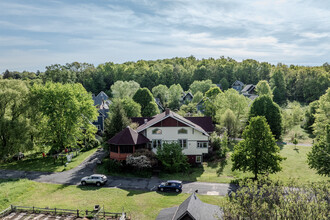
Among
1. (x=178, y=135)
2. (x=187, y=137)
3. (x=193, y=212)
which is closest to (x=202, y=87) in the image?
(x=187, y=137)

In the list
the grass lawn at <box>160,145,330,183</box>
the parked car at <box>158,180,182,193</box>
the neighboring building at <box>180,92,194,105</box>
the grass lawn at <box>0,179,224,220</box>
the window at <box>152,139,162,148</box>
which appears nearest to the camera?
the grass lawn at <box>0,179,224,220</box>

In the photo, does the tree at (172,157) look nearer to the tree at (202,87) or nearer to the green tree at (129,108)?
the green tree at (129,108)

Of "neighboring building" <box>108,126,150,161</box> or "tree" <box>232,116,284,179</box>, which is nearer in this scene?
"tree" <box>232,116,284,179</box>

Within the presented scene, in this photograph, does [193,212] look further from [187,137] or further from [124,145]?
[187,137]

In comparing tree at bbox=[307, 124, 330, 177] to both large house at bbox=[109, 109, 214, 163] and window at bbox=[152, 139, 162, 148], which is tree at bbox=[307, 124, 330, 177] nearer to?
large house at bbox=[109, 109, 214, 163]

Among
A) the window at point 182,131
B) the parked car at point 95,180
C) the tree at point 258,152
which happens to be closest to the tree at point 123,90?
the window at point 182,131

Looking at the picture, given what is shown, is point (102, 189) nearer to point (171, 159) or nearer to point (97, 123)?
point (171, 159)

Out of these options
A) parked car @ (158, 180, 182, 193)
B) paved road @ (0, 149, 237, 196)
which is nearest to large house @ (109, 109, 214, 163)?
paved road @ (0, 149, 237, 196)
